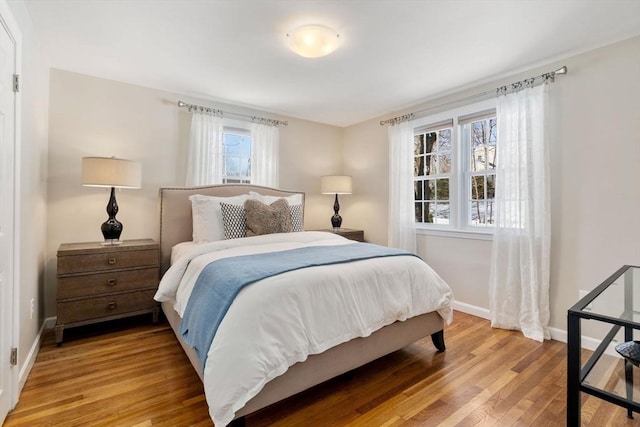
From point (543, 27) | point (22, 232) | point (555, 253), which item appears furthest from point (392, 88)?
point (22, 232)

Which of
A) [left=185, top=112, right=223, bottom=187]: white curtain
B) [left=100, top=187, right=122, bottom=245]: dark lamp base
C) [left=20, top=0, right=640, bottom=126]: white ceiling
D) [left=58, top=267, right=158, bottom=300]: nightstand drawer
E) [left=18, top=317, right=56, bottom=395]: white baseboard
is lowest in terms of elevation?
[left=18, top=317, right=56, bottom=395]: white baseboard

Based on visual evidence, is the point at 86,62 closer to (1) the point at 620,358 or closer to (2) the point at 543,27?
(2) the point at 543,27

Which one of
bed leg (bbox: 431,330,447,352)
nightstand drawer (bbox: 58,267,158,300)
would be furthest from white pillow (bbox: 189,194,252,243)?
bed leg (bbox: 431,330,447,352)

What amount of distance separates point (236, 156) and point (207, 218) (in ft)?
4.05

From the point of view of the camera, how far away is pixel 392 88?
3180 millimetres

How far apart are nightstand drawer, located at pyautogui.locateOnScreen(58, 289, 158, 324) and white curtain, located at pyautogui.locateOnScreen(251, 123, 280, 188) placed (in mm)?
1776

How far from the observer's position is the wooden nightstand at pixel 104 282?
237 centimetres

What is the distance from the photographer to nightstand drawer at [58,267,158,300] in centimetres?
237

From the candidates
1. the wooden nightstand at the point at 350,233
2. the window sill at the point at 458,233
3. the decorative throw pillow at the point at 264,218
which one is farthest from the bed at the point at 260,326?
Answer: the window sill at the point at 458,233

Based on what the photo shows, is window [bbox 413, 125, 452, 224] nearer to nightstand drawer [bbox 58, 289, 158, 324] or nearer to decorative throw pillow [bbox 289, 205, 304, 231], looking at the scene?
decorative throw pillow [bbox 289, 205, 304, 231]

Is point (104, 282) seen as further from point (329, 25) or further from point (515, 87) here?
point (515, 87)

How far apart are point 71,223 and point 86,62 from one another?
4.80ft

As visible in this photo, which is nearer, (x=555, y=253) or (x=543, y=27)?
(x=543, y=27)

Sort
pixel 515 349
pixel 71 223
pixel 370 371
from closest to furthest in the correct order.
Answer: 1. pixel 370 371
2. pixel 515 349
3. pixel 71 223
